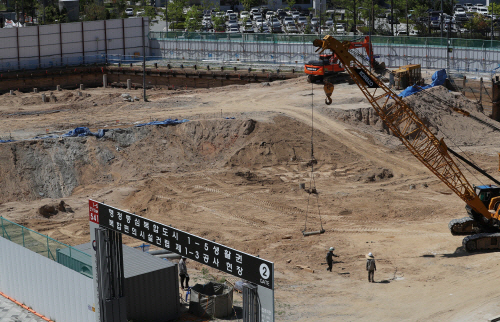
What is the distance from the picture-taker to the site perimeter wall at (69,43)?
6650 centimetres

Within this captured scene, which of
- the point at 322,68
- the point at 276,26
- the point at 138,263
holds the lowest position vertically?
the point at 138,263

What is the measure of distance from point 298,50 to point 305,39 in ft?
4.27

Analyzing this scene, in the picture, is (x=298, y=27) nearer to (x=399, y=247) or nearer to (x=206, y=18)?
(x=206, y=18)

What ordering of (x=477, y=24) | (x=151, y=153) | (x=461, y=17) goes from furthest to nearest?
(x=461, y=17), (x=477, y=24), (x=151, y=153)

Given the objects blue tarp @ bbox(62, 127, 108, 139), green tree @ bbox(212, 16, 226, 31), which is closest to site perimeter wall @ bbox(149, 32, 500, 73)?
green tree @ bbox(212, 16, 226, 31)

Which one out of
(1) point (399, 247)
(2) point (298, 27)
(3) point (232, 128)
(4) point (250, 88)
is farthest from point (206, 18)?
(1) point (399, 247)

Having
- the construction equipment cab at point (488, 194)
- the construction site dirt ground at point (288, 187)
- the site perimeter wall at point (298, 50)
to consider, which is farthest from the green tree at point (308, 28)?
the construction equipment cab at point (488, 194)

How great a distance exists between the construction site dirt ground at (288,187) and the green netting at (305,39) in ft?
29.2

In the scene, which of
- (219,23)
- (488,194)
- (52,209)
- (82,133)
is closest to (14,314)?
(52,209)

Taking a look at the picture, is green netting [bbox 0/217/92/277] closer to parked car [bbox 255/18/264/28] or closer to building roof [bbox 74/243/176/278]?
building roof [bbox 74/243/176/278]

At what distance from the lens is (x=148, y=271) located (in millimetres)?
20344

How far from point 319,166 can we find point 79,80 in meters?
36.1

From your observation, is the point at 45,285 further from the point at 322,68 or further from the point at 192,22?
the point at 192,22

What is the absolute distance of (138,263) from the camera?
68.6ft
